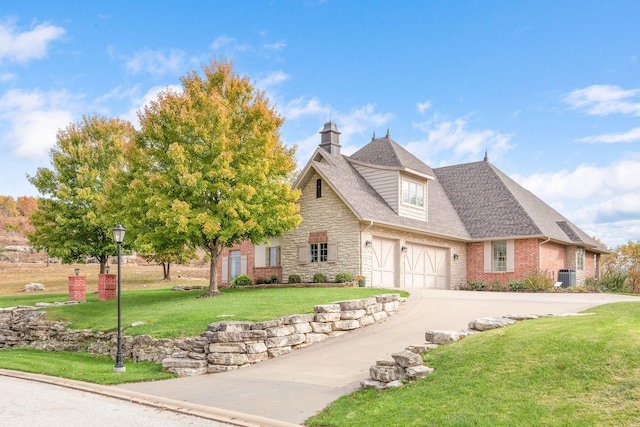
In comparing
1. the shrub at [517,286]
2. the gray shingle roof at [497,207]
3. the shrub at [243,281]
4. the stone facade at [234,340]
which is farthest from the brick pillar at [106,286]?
the shrub at [517,286]

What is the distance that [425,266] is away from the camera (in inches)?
1185

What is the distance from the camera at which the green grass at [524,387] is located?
7.93m

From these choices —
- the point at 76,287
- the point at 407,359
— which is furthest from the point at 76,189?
the point at 407,359

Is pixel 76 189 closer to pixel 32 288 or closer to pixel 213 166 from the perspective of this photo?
pixel 32 288

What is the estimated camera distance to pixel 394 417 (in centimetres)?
870

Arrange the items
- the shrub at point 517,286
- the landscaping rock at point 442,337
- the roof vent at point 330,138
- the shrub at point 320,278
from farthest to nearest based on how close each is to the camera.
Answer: the roof vent at point 330,138 < the shrub at point 517,286 < the shrub at point 320,278 < the landscaping rock at point 442,337

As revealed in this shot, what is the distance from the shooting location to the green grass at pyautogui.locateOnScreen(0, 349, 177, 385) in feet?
44.8

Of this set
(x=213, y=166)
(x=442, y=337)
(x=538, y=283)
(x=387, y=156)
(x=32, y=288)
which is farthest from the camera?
(x=32, y=288)

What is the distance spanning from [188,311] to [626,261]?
36.6m

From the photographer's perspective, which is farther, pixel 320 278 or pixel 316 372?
pixel 320 278

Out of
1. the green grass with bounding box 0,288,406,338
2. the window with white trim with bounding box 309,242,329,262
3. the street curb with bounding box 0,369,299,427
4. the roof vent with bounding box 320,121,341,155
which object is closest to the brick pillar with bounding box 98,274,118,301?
the green grass with bounding box 0,288,406,338

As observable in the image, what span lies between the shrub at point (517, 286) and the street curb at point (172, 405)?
72.1ft

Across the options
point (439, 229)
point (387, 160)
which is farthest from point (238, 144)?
point (439, 229)

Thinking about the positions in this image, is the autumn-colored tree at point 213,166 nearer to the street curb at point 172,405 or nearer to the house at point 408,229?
the house at point 408,229
